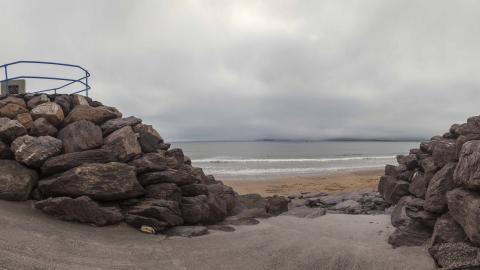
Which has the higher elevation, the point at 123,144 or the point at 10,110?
the point at 10,110

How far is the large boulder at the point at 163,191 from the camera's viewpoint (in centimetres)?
1011

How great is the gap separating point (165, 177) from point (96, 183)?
1917mm

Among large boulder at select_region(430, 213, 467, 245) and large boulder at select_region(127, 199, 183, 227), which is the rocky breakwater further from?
large boulder at select_region(430, 213, 467, 245)

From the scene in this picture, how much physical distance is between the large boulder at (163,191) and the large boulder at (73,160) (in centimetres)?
131

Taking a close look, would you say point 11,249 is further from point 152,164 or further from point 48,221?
point 152,164

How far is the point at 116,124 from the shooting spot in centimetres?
1138

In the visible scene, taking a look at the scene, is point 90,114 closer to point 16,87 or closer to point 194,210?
point 16,87

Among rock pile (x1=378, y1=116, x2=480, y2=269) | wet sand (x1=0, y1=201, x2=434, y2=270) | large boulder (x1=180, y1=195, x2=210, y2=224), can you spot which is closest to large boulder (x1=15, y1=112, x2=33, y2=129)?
wet sand (x1=0, y1=201, x2=434, y2=270)

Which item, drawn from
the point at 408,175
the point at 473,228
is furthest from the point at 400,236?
the point at 408,175

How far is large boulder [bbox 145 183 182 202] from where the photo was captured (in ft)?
33.2

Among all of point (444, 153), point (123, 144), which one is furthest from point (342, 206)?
point (123, 144)

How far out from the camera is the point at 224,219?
11477 millimetres

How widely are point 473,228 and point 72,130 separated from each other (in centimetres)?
979

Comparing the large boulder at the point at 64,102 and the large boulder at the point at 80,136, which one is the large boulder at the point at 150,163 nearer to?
the large boulder at the point at 80,136
